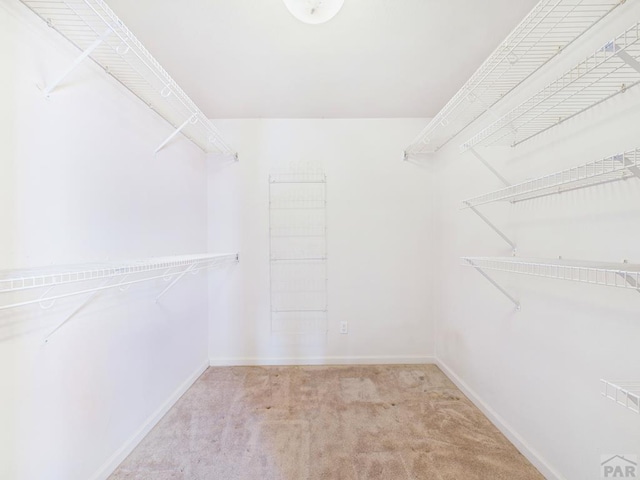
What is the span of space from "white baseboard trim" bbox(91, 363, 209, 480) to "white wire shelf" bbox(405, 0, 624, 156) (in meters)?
2.70

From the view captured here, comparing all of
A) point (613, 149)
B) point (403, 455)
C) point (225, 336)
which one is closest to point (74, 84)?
point (225, 336)

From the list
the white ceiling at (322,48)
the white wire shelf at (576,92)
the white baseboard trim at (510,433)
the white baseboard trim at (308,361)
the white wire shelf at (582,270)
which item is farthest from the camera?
the white baseboard trim at (308,361)

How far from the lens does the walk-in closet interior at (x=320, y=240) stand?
3.37 feet

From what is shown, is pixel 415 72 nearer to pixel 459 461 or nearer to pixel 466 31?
pixel 466 31

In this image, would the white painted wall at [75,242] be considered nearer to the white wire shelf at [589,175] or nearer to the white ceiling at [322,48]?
the white ceiling at [322,48]

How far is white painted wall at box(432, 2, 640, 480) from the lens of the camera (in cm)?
101

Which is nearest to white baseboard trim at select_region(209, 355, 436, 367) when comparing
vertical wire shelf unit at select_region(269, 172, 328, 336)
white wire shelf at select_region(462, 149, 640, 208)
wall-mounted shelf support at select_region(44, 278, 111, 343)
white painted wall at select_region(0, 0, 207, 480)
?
vertical wire shelf unit at select_region(269, 172, 328, 336)

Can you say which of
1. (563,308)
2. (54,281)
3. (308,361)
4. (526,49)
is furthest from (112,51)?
(308,361)

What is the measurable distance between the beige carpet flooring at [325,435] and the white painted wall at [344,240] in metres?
0.36

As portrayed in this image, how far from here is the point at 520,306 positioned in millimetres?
1509

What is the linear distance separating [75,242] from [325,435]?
5.61ft

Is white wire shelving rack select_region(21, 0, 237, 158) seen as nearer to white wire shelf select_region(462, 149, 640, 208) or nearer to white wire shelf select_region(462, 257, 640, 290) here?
white wire shelf select_region(462, 149, 640, 208)

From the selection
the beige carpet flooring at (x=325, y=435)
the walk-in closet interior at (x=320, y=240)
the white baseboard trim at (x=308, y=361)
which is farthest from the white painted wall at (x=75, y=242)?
the white baseboard trim at (x=308, y=361)

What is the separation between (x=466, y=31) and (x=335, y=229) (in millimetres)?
1682
